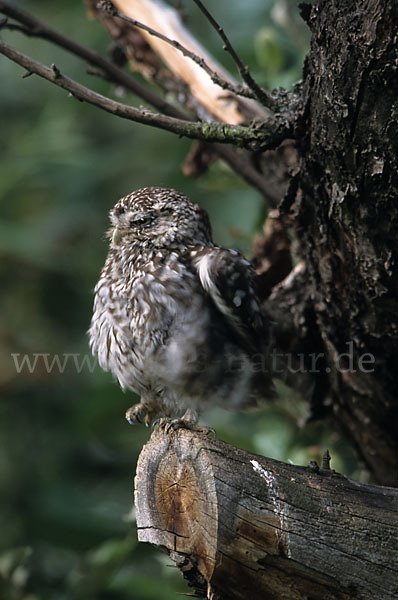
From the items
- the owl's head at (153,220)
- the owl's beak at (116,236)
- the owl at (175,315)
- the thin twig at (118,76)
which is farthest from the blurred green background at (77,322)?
the owl's beak at (116,236)

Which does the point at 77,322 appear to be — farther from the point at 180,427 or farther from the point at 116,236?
the point at 180,427

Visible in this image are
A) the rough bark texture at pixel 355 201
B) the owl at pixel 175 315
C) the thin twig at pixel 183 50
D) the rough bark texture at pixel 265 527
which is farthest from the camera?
the owl at pixel 175 315

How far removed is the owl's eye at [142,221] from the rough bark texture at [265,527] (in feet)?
4.14

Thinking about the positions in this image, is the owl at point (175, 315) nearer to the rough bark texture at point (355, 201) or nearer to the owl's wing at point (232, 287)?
the owl's wing at point (232, 287)

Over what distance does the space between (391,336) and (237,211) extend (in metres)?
3.02

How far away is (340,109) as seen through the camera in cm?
252

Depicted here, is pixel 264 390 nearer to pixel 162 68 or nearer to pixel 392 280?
pixel 392 280

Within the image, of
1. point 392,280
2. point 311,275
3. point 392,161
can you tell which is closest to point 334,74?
point 392,161

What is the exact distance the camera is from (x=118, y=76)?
3.88 metres

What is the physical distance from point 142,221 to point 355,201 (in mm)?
1123

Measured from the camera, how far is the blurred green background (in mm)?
4312

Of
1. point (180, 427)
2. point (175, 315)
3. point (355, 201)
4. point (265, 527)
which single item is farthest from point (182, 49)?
point (265, 527)

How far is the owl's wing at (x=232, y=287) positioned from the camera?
124 inches

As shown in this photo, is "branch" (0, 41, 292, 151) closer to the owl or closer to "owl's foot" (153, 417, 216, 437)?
the owl
